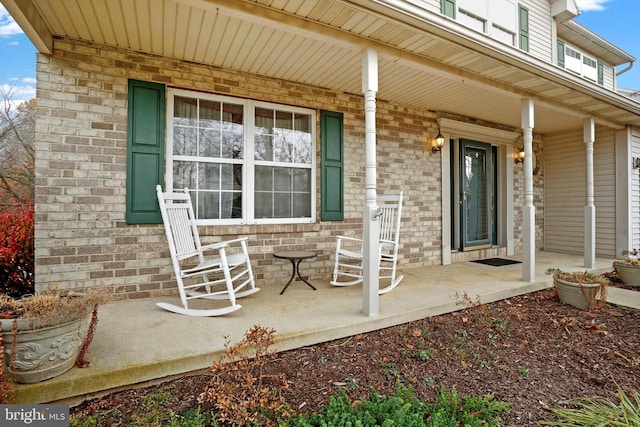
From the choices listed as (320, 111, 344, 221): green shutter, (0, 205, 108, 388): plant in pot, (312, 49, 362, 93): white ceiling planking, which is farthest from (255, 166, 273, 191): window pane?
(0, 205, 108, 388): plant in pot

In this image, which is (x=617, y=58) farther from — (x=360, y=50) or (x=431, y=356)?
(x=431, y=356)

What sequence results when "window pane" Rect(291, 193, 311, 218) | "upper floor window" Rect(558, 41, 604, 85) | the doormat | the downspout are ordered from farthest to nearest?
the downspout < "upper floor window" Rect(558, 41, 604, 85) < the doormat < "window pane" Rect(291, 193, 311, 218)

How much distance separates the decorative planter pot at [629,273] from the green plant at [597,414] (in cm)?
344

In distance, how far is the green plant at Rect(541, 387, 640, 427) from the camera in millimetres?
1616

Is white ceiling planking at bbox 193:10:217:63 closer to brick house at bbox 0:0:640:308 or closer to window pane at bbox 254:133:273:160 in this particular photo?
brick house at bbox 0:0:640:308

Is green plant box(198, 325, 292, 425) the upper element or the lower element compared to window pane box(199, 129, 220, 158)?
lower

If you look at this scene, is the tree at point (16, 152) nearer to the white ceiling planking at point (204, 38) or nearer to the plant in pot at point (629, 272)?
the white ceiling planking at point (204, 38)

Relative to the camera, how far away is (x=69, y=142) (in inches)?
115

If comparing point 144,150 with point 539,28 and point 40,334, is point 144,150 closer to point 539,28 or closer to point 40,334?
point 40,334

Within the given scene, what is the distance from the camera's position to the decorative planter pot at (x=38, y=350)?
1.58 m

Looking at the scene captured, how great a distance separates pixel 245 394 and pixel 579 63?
9.42m

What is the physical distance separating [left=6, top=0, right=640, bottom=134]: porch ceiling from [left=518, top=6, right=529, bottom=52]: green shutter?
2353 millimetres

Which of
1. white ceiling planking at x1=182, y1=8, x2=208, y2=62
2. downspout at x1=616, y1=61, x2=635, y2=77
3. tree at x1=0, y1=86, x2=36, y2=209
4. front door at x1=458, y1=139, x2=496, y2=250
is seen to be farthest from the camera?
downspout at x1=616, y1=61, x2=635, y2=77

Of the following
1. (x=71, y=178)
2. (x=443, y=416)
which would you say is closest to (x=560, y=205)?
(x=443, y=416)
